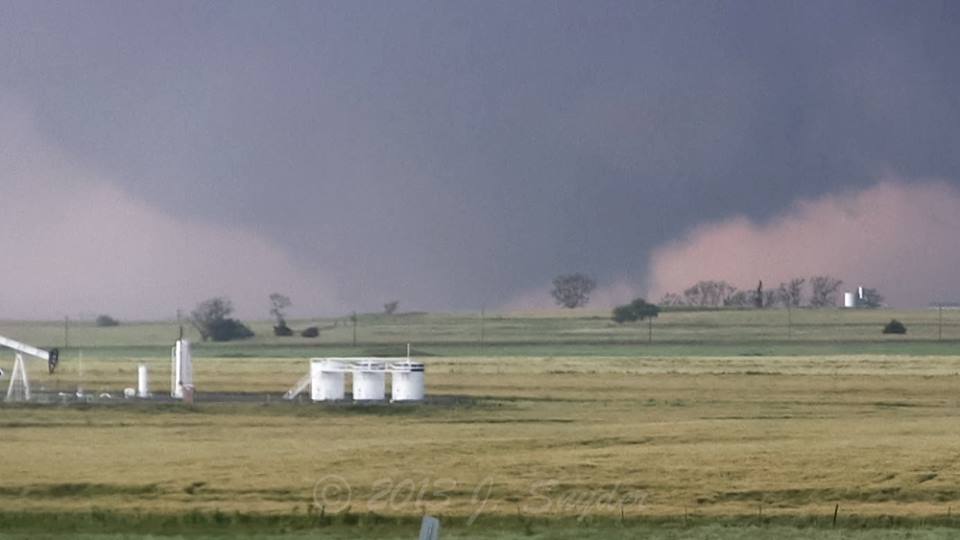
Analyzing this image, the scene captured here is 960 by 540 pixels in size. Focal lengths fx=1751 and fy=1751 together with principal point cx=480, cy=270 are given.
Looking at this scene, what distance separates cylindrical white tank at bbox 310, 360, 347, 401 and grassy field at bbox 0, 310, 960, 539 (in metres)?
2.52

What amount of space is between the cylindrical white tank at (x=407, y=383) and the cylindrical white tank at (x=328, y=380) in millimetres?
2730

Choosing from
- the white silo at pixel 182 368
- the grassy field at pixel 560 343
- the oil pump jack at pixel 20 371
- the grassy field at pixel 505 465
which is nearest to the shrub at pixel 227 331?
the grassy field at pixel 560 343

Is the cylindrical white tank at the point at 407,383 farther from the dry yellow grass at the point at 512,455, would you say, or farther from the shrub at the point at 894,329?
the shrub at the point at 894,329

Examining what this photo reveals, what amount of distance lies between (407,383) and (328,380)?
3996 millimetres

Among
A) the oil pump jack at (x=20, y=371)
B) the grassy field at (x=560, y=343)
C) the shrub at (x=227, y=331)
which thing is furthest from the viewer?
the shrub at (x=227, y=331)

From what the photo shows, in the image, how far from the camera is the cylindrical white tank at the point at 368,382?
259ft

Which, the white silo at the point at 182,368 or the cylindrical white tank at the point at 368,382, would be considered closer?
the cylindrical white tank at the point at 368,382

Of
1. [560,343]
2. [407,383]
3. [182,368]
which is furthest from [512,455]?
[560,343]


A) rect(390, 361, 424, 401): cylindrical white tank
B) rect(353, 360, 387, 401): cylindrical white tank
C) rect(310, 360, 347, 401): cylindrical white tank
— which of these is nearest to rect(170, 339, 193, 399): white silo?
rect(310, 360, 347, 401): cylindrical white tank

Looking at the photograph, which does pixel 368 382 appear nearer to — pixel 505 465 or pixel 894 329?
pixel 505 465

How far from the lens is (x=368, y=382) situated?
79.4 m

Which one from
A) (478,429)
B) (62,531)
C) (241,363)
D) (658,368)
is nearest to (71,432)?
(478,429)

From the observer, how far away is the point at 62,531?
120 feet

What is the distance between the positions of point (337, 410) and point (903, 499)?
113 ft
